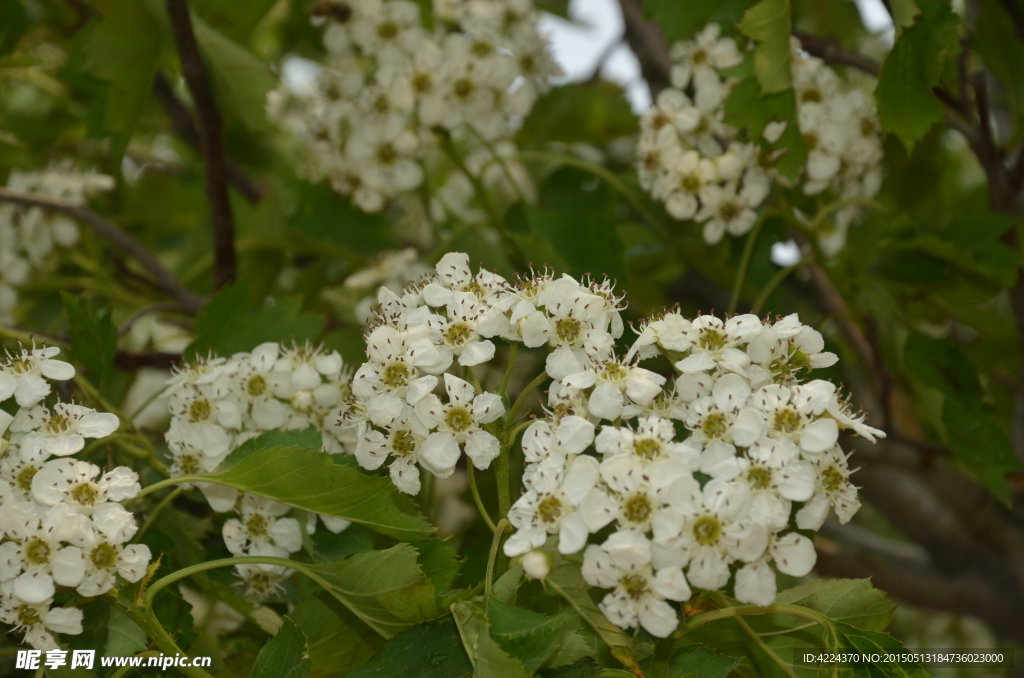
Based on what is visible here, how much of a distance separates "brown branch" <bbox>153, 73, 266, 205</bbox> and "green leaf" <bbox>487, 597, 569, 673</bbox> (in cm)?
138

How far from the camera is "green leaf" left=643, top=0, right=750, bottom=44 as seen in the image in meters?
1.38

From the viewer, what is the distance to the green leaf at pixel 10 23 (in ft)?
4.99

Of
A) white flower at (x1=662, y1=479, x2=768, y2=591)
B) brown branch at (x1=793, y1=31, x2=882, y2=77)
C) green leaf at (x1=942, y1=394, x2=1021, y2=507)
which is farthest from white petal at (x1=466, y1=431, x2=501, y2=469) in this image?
brown branch at (x1=793, y1=31, x2=882, y2=77)

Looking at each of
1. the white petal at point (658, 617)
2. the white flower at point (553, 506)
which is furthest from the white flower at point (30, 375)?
the white petal at point (658, 617)

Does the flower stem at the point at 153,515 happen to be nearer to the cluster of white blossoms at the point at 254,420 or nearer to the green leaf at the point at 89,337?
the cluster of white blossoms at the point at 254,420

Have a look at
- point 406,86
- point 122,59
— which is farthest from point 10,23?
point 406,86

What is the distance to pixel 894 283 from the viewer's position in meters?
1.44

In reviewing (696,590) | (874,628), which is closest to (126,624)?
(696,590)

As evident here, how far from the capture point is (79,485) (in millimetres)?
918

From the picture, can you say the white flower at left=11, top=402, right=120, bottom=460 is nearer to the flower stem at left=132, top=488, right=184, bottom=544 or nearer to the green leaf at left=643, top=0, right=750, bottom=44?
the flower stem at left=132, top=488, right=184, bottom=544

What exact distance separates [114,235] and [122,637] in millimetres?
741

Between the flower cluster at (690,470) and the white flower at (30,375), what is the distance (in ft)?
1.80

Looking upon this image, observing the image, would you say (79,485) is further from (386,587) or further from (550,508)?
(550,508)

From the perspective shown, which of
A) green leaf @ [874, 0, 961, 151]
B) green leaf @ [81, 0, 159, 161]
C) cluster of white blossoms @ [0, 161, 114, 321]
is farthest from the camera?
cluster of white blossoms @ [0, 161, 114, 321]
